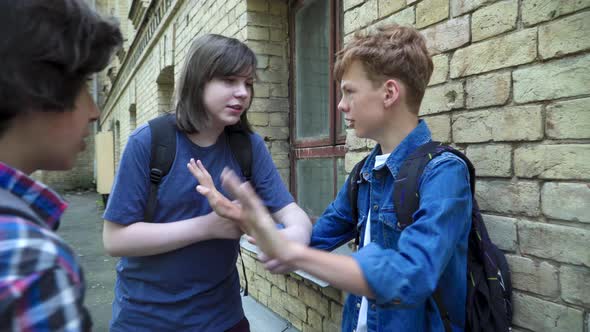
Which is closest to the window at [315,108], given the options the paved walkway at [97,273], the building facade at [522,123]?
the building facade at [522,123]

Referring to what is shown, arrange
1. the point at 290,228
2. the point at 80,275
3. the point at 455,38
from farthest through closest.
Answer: the point at 455,38 → the point at 290,228 → the point at 80,275

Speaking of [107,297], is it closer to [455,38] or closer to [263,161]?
[263,161]

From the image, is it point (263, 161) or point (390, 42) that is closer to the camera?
point (390, 42)

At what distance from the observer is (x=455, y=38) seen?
175 cm

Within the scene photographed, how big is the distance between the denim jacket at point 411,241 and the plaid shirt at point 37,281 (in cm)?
62

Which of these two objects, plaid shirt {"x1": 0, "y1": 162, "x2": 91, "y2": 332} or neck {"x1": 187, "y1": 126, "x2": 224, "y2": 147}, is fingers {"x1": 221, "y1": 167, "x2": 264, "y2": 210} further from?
neck {"x1": 187, "y1": 126, "x2": 224, "y2": 147}

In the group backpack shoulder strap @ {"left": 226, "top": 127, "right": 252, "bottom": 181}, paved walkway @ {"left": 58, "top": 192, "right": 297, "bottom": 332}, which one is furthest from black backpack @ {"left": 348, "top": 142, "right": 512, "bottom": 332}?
paved walkway @ {"left": 58, "top": 192, "right": 297, "bottom": 332}

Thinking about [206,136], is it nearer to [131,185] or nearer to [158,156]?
[158,156]

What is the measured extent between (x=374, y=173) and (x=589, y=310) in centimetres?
80

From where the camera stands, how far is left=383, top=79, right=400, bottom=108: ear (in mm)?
1374

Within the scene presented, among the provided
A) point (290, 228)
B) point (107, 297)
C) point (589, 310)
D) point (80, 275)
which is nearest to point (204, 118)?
point (290, 228)

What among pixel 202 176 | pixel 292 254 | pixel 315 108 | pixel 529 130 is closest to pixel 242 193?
pixel 292 254

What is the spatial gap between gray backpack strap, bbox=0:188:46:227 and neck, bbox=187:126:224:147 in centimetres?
98

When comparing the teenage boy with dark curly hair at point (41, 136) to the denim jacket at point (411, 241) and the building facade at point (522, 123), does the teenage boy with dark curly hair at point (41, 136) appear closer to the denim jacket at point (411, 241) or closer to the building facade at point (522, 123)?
the building facade at point (522, 123)
